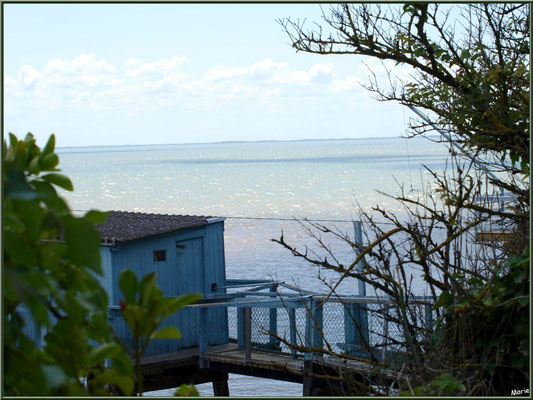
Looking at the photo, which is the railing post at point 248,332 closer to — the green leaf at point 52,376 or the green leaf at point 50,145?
the green leaf at point 50,145

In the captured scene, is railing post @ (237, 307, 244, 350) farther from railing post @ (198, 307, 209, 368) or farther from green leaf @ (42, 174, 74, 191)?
green leaf @ (42, 174, 74, 191)

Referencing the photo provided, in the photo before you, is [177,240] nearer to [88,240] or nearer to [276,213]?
[88,240]

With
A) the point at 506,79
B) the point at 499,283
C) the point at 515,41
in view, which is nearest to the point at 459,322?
the point at 499,283

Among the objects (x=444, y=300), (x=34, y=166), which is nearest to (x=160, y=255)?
(x=444, y=300)

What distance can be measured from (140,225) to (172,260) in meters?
0.96

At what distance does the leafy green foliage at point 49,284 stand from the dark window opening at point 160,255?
38.2 feet

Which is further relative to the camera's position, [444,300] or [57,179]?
[444,300]

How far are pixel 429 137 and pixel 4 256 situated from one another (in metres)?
6.22

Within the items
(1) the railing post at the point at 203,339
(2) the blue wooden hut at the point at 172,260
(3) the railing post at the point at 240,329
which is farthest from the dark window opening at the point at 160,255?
(3) the railing post at the point at 240,329

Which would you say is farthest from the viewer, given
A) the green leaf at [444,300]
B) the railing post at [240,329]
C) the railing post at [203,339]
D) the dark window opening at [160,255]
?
the dark window opening at [160,255]

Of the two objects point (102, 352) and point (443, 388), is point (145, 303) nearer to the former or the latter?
point (102, 352)

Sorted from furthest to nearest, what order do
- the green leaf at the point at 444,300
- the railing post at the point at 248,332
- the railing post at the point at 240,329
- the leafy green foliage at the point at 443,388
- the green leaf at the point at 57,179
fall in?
1. the railing post at the point at 240,329
2. the railing post at the point at 248,332
3. the green leaf at the point at 444,300
4. the leafy green foliage at the point at 443,388
5. the green leaf at the point at 57,179

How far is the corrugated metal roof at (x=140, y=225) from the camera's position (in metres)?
12.5

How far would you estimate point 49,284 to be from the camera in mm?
1143
